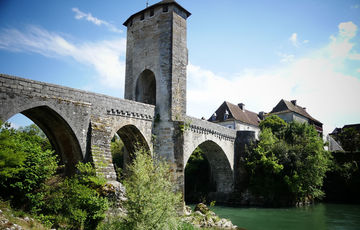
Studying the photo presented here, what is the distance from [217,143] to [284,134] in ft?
30.4

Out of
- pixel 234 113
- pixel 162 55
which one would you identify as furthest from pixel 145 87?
pixel 234 113

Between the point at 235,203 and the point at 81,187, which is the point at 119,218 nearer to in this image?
the point at 81,187

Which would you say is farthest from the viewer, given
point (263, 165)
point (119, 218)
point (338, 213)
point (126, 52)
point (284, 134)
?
point (284, 134)

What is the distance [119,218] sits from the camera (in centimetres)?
818

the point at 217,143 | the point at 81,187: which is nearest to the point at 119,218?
the point at 81,187

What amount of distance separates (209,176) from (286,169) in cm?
759

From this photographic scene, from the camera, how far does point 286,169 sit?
2283 cm

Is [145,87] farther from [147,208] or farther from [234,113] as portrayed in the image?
[234,113]

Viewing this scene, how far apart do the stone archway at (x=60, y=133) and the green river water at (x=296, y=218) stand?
369 inches

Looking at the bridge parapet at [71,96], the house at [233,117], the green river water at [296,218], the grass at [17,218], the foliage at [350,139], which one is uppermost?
the house at [233,117]

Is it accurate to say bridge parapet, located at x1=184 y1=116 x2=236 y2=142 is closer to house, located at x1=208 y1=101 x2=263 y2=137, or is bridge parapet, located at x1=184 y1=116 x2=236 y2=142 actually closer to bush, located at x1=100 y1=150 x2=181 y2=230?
bush, located at x1=100 y1=150 x2=181 y2=230

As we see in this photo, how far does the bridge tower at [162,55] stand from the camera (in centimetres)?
1489

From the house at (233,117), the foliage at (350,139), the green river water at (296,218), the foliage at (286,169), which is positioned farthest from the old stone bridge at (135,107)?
the foliage at (350,139)

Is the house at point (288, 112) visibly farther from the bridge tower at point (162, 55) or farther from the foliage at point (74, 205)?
the foliage at point (74, 205)
